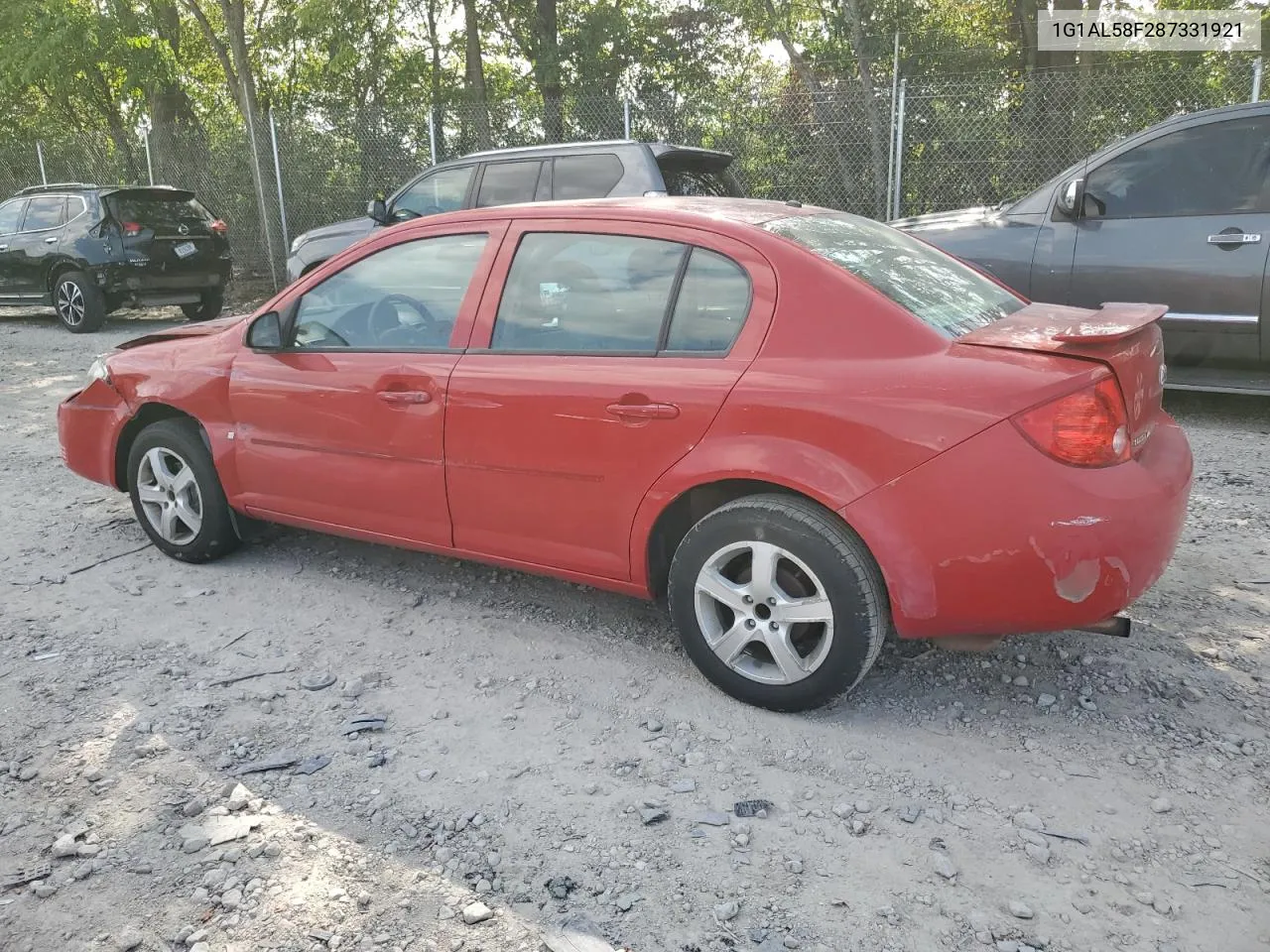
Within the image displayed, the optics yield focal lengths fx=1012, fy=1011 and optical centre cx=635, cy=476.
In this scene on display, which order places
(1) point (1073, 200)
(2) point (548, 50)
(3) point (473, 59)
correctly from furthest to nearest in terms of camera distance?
(3) point (473, 59) → (2) point (548, 50) → (1) point (1073, 200)

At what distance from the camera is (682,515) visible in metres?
3.29

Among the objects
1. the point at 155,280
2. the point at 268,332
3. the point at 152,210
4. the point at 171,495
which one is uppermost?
the point at 152,210

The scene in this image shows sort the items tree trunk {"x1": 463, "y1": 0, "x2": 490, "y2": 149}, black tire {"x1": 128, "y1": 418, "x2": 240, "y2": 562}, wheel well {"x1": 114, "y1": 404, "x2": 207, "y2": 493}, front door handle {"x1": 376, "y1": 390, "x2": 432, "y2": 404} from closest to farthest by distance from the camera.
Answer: front door handle {"x1": 376, "y1": 390, "x2": 432, "y2": 404} < black tire {"x1": 128, "y1": 418, "x2": 240, "y2": 562} < wheel well {"x1": 114, "y1": 404, "x2": 207, "y2": 493} < tree trunk {"x1": 463, "y1": 0, "x2": 490, "y2": 149}

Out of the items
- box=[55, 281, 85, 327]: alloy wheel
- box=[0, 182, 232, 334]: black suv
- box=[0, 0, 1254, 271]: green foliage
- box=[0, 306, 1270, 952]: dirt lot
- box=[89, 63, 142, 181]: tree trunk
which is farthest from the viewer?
box=[89, 63, 142, 181]: tree trunk

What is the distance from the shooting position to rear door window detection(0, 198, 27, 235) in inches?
492

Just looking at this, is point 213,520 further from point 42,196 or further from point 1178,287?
point 42,196

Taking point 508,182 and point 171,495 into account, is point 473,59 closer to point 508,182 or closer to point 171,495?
point 508,182

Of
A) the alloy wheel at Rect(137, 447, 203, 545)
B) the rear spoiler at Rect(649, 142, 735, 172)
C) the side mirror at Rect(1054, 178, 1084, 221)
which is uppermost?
the rear spoiler at Rect(649, 142, 735, 172)

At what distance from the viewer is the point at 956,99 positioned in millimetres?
10461

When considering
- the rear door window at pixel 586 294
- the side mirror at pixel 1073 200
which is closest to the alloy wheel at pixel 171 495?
the rear door window at pixel 586 294

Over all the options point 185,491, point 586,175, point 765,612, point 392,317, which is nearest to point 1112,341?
point 765,612

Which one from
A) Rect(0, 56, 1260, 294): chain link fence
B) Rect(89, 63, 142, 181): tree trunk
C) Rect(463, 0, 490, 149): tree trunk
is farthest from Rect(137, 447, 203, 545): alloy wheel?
Rect(89, 63, 142, 181): tree trunk

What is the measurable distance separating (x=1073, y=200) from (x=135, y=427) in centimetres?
558

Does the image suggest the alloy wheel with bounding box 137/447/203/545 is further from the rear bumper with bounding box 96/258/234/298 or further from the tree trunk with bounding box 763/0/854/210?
the rear bumper with bounding box 96/258/234/298
